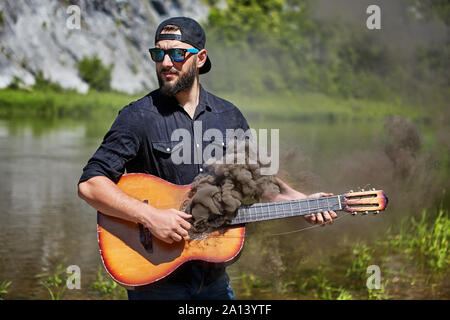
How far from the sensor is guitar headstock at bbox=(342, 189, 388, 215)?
223 cm

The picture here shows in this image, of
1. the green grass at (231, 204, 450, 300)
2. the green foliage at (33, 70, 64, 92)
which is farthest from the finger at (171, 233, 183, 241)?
the green foliage at (33, 70, 64, 92)

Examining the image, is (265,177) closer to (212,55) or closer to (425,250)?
(425,250)

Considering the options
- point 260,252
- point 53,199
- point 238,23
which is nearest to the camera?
point 260,252

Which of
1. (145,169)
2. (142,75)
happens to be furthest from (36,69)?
(145,169)

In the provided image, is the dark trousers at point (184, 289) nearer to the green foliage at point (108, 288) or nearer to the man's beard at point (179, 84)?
the man's beard at point (179, 84)

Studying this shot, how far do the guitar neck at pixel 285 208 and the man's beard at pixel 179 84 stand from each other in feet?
1.93

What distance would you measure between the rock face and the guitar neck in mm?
6839

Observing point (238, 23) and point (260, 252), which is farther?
point (238, 23)

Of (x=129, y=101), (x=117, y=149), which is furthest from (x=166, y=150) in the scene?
(x=129, y=101)

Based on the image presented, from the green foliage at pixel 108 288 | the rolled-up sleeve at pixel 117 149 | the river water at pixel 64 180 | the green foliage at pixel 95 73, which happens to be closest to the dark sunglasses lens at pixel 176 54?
the rolled-up sleeve at pixel 117 149

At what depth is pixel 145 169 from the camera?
229 cm

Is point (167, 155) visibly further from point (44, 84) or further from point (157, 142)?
point (44, 84)

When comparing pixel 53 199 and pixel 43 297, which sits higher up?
pixel 53 199

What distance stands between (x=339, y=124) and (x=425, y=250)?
477 cm
